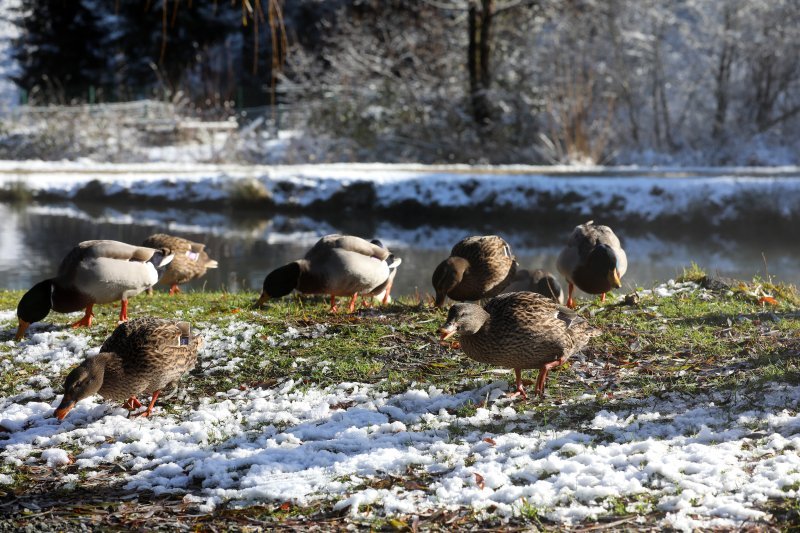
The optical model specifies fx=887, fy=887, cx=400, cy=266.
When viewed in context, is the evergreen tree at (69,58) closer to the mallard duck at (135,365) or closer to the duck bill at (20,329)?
the duck bill at (20,329)

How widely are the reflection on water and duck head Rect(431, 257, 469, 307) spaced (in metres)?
3.45

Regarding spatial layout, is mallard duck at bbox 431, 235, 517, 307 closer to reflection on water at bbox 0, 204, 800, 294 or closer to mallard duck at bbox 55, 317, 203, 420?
mallard duck at bbox 55, 317, 203, 420

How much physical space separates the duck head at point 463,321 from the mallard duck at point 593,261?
211cm

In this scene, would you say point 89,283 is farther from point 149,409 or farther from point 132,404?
point 149,409

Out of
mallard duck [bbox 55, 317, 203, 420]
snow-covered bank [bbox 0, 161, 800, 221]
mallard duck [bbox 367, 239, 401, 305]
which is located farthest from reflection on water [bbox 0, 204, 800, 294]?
mallard duck [bbox 55, 317, 203, 420]

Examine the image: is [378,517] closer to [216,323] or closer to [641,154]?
[216,323]

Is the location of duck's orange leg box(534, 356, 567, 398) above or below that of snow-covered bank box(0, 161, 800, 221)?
above

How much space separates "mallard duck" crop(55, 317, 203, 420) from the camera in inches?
177

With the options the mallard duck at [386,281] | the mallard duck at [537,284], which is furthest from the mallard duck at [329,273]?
the mallard duck at [537,284]

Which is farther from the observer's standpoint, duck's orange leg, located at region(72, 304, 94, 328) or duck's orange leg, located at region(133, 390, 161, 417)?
duck's orange leg, located at region(72, 304, 94, 328)

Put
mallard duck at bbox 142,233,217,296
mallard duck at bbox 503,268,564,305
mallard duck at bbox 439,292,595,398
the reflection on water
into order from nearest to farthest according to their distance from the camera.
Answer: mallard duck at bbox 439,292,595,398, mallard duck at bbox 503,268,564,305, mallard duck at bbox 142,233,217,296, the reflection on water

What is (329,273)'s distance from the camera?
648 cm

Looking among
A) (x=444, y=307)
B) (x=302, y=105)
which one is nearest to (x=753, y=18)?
(x=302, y=105)

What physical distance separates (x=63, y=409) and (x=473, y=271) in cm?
318
